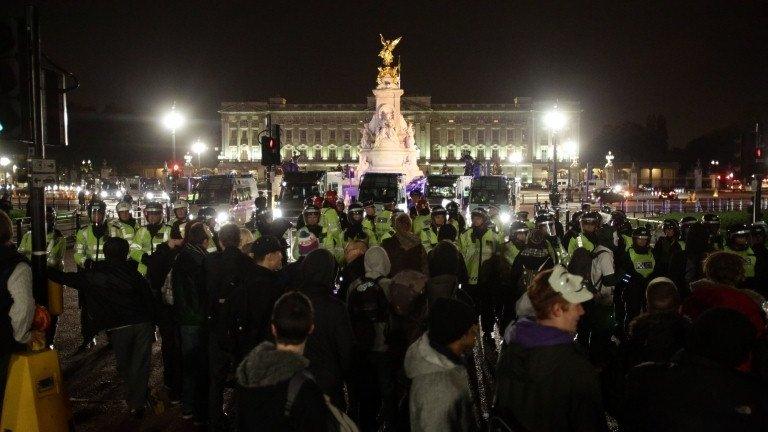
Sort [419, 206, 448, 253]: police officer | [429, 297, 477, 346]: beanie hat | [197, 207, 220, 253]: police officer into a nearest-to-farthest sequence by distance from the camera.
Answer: [429, 297, 477, 346]: beanie hat
[197, 207, 220, 253]: police officer
[419, 206, 448, 253]: police officer

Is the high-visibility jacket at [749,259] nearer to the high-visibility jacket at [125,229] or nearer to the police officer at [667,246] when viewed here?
the police officer at [667,246]

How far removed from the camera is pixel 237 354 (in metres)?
4.95

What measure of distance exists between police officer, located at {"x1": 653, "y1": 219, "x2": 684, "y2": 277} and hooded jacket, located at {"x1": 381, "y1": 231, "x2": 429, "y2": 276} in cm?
318

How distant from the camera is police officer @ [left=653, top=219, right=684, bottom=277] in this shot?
336 inches

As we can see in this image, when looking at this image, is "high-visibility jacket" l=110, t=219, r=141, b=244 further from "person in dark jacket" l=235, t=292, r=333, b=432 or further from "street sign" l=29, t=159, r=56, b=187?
"person in dark jacket" l=235, t=292, r=333, b=432

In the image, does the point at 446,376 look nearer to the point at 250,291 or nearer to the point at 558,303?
the point at 558,303

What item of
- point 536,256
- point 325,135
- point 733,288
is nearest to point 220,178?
point 536,256

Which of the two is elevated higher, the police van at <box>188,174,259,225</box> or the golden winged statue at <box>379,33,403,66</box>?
the golden winged statue at <box>379,33,403,66</box>

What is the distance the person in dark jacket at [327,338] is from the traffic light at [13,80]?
99.9 inches

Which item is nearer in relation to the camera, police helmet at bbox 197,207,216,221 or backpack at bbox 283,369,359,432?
backpack at bbox 283,369,359,432

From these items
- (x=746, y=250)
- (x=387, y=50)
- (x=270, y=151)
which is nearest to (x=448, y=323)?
(x=746, y=250)

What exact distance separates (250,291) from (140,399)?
216 cm

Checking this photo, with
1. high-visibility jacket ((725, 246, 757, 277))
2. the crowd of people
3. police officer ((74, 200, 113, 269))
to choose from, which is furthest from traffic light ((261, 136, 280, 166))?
high-visibility jacket ((725, 246, 757, 277))

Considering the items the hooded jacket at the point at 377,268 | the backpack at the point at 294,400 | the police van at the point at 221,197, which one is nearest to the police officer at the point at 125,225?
the hooded jacket at the point at 377,268
